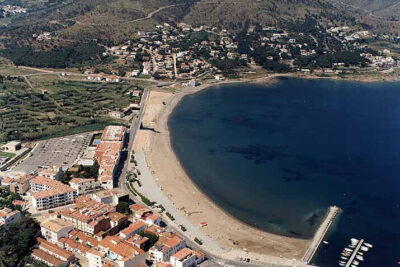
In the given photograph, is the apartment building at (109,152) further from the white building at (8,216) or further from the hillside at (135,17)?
the hillside at (135,17)

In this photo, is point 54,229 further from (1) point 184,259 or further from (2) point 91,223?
(1) point 184,259

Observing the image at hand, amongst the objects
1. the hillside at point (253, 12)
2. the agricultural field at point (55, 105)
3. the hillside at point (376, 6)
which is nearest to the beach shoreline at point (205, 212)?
the agricultural field at point (55, 105)

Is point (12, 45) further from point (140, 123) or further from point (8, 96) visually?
point (140, 123)

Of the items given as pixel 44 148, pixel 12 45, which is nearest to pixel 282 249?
pixel 44 148

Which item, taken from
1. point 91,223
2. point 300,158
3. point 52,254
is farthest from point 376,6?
point 52,254

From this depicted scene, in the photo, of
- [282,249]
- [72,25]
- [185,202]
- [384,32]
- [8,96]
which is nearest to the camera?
[282,249]

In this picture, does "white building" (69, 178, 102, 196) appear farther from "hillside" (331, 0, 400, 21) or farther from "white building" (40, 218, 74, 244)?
"hillside" (331, 0, 400, 21)
